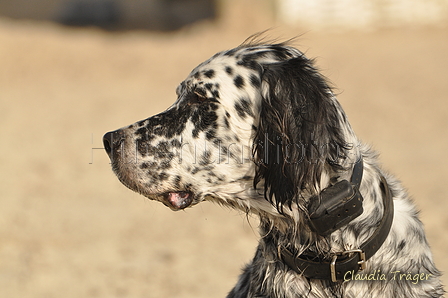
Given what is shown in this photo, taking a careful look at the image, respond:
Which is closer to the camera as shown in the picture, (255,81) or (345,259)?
(345,259)

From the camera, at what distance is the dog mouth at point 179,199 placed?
2.78 metres

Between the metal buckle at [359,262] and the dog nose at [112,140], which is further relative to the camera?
the dog nose at [112,140]

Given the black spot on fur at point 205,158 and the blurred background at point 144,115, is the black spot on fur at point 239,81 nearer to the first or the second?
the black spot on fur at point 205,158

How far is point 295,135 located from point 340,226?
0.43m

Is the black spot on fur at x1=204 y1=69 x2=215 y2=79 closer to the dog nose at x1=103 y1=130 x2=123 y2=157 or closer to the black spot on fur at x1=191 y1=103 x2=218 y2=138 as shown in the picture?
the black spot on fur at x1=191 y1=103 x2=218 y2=138

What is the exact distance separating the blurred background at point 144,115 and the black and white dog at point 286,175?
1.56ft

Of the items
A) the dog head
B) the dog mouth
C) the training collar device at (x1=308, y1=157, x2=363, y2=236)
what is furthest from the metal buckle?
the dog mouth

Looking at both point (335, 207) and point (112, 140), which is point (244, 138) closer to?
point (335, 207)

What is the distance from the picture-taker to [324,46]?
631 inches

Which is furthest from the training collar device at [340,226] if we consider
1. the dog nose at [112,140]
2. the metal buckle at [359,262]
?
the dog nose at [112,140]

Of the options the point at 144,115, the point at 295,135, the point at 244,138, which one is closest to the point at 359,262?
the point at 295,135

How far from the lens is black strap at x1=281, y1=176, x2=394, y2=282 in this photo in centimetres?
254

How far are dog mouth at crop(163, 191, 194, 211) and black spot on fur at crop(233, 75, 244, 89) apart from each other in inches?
22.1

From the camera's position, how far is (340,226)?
2482mm
